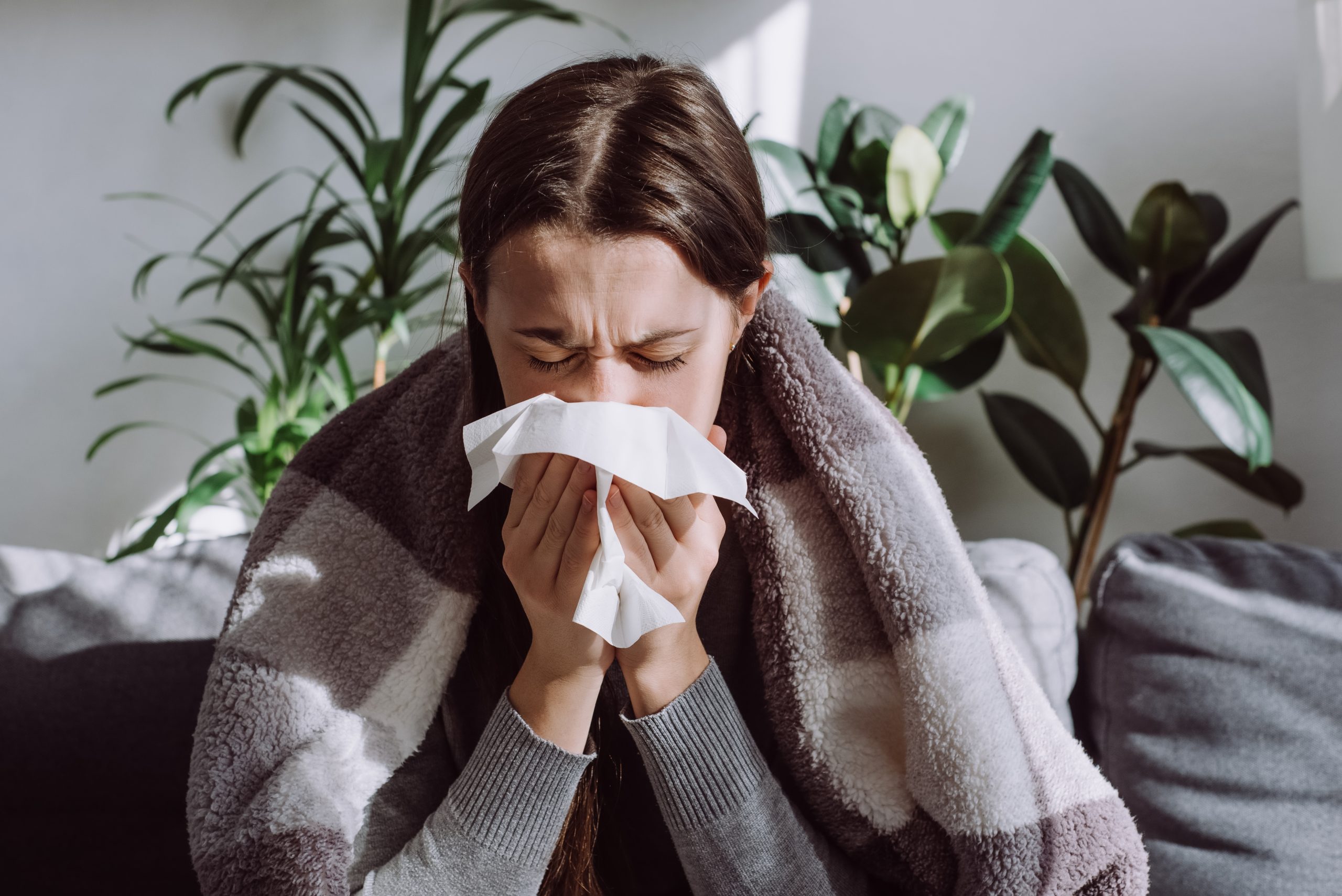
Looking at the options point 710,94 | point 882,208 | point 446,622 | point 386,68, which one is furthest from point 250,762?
point 386,68

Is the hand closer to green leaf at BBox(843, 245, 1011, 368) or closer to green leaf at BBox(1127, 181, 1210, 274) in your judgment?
green leaf at BBox(843, 245, 1011, 368)

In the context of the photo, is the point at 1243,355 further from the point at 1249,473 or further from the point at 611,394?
the point at 611,394

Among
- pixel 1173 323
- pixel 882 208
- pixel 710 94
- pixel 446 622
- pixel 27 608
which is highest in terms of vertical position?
pixel 710 94

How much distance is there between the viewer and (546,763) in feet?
2.06

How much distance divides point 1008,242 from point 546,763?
0.81 meters

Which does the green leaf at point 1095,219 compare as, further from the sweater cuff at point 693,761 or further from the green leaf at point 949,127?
the sweater cuff at point 693,761

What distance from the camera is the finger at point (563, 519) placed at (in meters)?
0.59

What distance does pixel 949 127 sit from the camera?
3.67 ft

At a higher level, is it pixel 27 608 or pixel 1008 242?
pixel 1008 242

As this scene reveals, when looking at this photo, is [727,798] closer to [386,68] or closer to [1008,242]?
[1008,242]

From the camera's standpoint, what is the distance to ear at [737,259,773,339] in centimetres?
64

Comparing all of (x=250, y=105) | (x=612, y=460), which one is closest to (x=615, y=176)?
(x=612, y=460)

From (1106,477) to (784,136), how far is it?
685 mm

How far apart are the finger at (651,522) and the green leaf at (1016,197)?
0.61m
